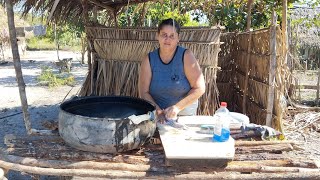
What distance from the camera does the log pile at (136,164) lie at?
72.5 inches

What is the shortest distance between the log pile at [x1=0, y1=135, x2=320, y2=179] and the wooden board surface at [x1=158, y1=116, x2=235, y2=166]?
2.4 inches

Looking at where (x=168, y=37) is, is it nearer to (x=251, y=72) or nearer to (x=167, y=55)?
(x=167, y=55)

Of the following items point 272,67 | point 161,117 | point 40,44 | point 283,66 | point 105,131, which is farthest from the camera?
point 40,44

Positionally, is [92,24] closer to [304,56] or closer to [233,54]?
[233,54]

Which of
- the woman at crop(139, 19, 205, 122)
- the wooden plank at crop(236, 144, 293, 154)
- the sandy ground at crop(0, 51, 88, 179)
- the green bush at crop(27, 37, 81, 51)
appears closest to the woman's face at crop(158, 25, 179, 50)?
the woman at crop(139, 19, 205, 122)

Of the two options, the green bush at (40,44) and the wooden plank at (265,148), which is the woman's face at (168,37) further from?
the green bush at (40,44)

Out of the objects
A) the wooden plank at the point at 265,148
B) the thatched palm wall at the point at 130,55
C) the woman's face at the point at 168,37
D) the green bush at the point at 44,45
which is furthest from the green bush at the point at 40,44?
the wooden plank at the point at 265,148

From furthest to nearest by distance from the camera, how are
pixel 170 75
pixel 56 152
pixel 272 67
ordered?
1. pixel 272 67
2. pixel 170 75
3. pixel 56 152

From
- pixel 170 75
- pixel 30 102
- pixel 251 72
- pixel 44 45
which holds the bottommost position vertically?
pixel 30 102

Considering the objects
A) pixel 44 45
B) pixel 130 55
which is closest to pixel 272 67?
pixel 130 55

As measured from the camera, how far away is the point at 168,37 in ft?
9.41

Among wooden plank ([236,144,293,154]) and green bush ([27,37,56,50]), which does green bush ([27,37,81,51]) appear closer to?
green bush ([27,37,56,50])

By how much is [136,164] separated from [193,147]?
333 mm

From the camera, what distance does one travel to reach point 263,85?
4527mm
